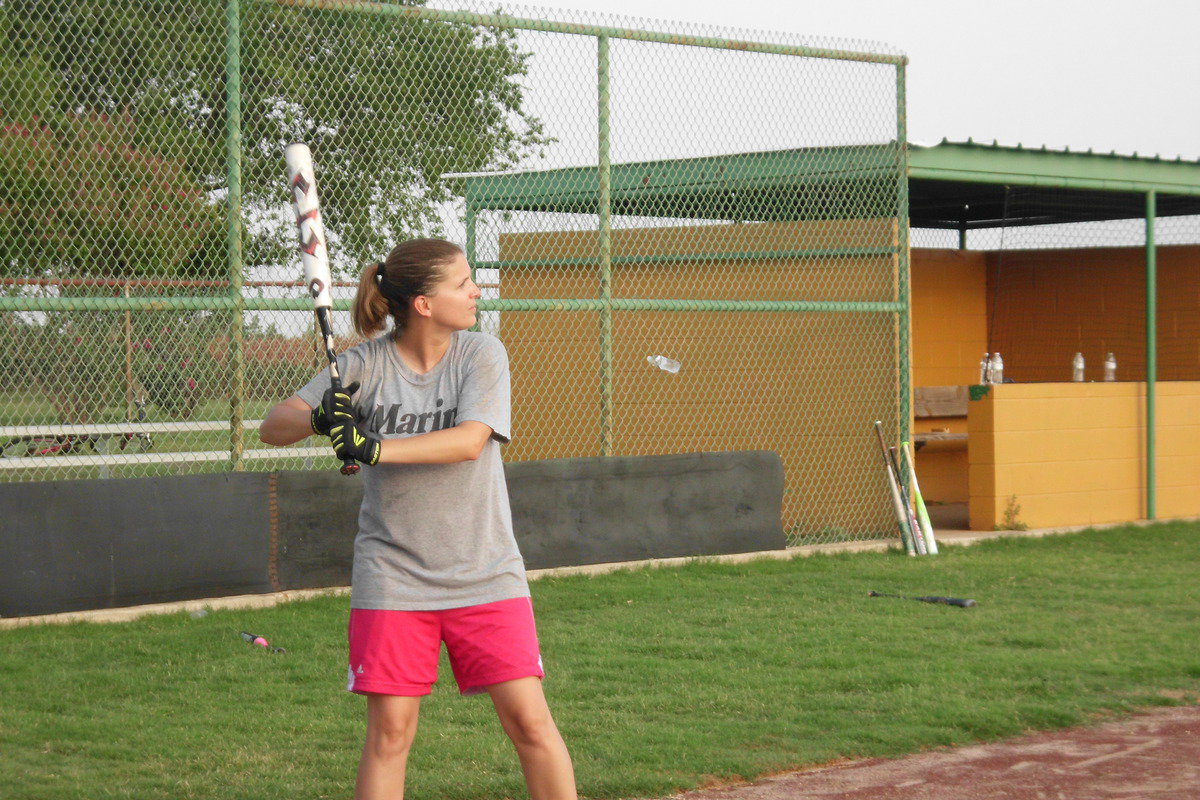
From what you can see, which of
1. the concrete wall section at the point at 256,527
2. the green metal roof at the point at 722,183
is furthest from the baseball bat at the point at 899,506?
the green metal roof at the point at 722,183

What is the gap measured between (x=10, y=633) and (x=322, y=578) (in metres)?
1.80

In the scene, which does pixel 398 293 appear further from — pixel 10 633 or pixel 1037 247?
pixel 1037 247

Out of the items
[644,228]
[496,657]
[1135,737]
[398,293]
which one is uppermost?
[644,228]

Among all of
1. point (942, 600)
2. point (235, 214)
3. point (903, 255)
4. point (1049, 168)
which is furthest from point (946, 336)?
point (235, 214)

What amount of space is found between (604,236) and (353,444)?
6.62 meters

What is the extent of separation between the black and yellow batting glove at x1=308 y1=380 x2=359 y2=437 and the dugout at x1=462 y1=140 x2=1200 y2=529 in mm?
6213

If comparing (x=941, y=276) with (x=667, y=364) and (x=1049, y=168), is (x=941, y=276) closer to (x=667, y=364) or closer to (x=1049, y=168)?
(x=1049, y=168)

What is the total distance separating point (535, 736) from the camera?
3.61 metres

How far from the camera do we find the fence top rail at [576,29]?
873cm

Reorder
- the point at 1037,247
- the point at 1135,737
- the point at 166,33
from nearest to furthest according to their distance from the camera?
the point at 1135,737
the point at 166,33
the point at 1037,247

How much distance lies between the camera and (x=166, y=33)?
26.9 ft

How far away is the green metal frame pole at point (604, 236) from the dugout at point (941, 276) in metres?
0.59

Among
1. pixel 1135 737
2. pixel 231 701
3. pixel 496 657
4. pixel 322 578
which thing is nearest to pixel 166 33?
pixel 322 578

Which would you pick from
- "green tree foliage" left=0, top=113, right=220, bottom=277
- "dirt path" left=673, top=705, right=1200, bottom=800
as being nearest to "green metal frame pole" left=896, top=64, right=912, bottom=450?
"green tree foliage" left=0, top=113, right=220, bottom=277
